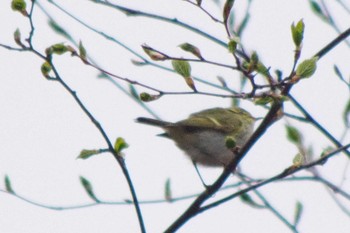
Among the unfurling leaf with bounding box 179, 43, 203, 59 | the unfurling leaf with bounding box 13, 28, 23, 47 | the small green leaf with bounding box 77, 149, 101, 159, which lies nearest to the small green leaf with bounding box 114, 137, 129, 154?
the small green leaf with bounding box 77, 149, 101, 159

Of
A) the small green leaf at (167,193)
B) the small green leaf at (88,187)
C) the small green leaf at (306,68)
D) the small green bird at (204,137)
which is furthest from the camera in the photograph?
the small green bird at (204,137)

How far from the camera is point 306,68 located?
2.60 metres

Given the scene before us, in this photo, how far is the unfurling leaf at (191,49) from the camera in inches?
110

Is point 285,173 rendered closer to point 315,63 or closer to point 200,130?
point 315,63

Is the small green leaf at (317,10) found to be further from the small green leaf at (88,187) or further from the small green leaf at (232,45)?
the small green leaf at (88,187)

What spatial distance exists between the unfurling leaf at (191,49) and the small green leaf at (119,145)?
0.55 m

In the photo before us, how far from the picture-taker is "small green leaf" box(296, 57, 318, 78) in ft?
8.48

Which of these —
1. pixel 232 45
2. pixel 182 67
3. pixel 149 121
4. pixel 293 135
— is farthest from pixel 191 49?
pixel 149 121

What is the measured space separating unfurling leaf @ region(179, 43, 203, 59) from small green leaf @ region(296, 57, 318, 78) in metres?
0.45

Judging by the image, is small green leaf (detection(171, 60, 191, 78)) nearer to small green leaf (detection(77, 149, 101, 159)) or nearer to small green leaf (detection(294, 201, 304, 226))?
small green leaf (detection(77, 149, 101, 159))

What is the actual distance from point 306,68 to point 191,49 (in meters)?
0.52

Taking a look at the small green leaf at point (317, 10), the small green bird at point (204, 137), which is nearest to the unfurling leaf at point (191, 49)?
the small green leaf at point (317, 10)

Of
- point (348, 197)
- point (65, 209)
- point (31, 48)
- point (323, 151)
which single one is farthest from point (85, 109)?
point (348, 197)

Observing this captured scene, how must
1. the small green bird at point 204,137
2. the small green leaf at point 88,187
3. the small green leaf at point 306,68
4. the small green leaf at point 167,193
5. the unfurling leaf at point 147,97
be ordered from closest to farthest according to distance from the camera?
the small green leaf at point 306,68 → the unfurling leaf at point 147,97 → the small green leaf at point 88,187 → the small green leaf at point 167,193 → the small green bird at point 204,137
